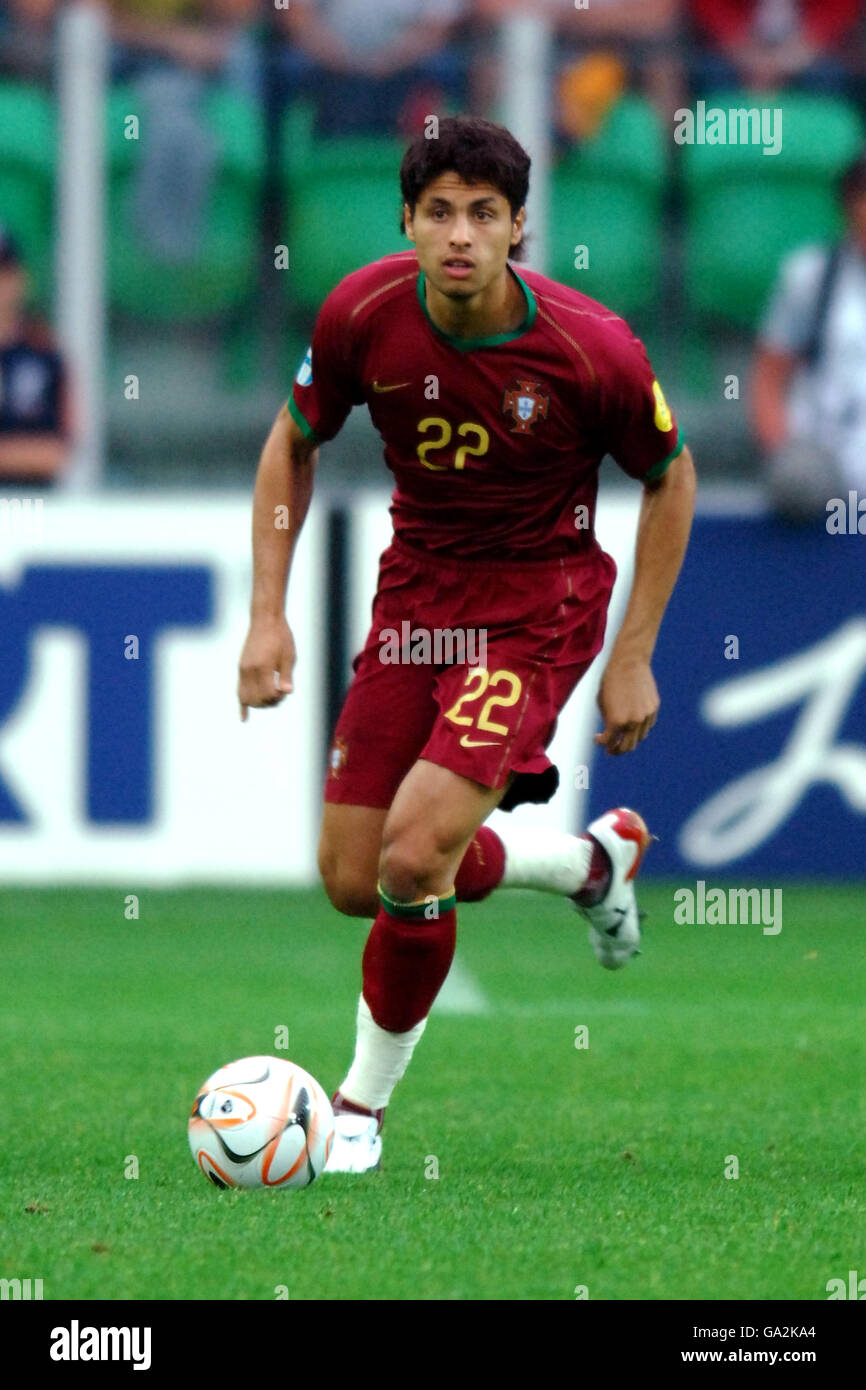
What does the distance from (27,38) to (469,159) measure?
6.15 metres

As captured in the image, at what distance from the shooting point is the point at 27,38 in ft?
33.1

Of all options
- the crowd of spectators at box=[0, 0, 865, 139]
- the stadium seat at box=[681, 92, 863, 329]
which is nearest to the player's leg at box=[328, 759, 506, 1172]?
the crowd of spectators at box=[0, 0, 865, 139]

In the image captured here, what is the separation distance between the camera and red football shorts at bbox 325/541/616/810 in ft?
15.5

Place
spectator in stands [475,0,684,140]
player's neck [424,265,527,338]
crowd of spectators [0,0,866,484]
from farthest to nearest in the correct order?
spectator in stands [475,0,684,140], crowd of spectators [0,0,866,484], player's neck [424,265,527,338]

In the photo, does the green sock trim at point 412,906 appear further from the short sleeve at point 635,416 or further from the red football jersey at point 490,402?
the short sleeve at point 635,416

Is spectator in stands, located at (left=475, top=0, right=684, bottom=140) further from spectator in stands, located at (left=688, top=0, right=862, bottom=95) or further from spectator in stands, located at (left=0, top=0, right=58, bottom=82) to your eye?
spectator in stands, located at (left=0, top=0, right=58, bottom=82)

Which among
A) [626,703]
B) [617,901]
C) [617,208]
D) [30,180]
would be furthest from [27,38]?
[626,703]

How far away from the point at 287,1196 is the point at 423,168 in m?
1.87

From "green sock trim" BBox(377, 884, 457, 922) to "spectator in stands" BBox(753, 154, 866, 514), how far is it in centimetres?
499

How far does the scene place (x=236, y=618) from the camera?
8.98 m

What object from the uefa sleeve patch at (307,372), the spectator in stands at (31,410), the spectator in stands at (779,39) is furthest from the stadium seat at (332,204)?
the uefa sleeve patch at (307,372)

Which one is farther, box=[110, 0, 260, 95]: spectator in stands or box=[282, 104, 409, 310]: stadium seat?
box=[282, 104, 409, 310]: stadium seat

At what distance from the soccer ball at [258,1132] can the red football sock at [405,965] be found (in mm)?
279
